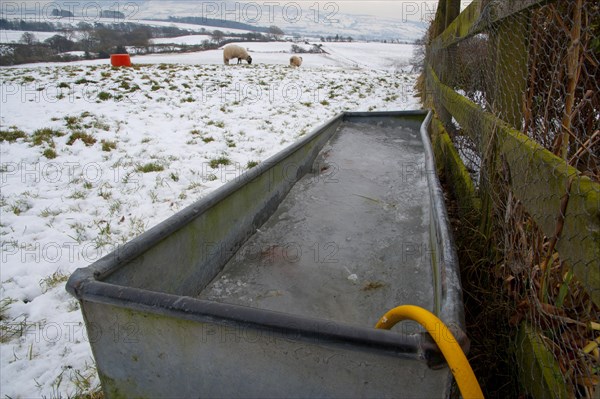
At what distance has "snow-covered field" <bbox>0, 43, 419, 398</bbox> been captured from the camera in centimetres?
214

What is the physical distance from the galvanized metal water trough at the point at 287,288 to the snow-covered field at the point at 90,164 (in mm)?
790

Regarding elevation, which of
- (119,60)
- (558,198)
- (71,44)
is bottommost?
(558,198)

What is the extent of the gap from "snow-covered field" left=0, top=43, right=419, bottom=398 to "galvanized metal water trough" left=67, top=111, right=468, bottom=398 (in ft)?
2.59

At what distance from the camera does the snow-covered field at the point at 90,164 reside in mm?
2142

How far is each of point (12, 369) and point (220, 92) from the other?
28.6ft

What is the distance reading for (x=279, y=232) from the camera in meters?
2.63

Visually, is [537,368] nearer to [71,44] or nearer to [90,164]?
[90,164]

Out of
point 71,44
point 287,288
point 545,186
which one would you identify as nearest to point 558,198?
point 545,186

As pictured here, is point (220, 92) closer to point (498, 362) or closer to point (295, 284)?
point (295, 284)

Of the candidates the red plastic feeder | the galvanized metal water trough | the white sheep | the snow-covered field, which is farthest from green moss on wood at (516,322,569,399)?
the white sheep

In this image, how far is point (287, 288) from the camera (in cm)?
206

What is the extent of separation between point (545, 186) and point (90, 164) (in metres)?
4.79

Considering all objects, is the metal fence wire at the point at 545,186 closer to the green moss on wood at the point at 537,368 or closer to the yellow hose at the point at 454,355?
the green moss on wood at the point at 537,368

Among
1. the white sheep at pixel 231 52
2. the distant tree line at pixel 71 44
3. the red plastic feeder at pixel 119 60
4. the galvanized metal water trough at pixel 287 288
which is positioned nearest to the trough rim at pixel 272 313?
the galvanized metal water trough at pixel 287 288
